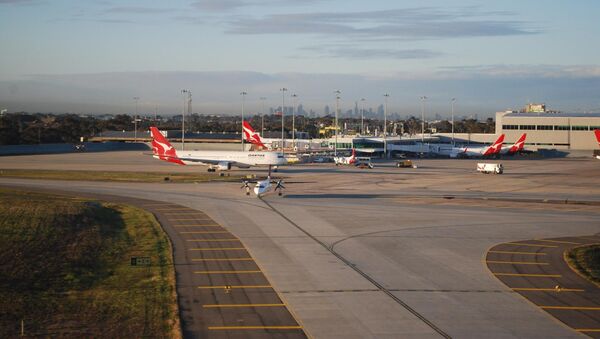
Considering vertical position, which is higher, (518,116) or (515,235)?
(518,116)

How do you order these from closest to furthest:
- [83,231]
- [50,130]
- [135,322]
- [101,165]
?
[135,322], [83,231], [101,165], [50,130]

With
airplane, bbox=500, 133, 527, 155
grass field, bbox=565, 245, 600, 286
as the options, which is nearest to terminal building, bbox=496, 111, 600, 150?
airplane, bbox=500, 133, 527, 155

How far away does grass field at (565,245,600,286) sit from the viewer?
32219mm

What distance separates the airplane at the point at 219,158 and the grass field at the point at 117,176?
12.7 ft

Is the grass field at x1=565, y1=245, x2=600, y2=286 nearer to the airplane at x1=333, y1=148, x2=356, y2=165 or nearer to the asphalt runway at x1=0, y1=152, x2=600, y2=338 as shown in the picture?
the asphalt runway at x1=0, y1=152, x2=600, y2=338

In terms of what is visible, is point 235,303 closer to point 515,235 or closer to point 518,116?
point 515,235

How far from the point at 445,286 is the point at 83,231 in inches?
933

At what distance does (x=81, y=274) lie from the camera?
3106 centimetres

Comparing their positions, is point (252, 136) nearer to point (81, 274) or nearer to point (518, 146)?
point (518, 146)

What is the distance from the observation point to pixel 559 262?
1373 inches

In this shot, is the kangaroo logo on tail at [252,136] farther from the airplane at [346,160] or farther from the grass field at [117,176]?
the grass field at [117,176]

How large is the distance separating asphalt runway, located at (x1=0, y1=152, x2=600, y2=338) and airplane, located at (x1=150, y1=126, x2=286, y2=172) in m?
3.83

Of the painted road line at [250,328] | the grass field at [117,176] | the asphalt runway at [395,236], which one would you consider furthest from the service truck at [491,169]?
the painted road line at [250,328]

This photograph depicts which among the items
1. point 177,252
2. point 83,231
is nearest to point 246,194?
point 83,231
